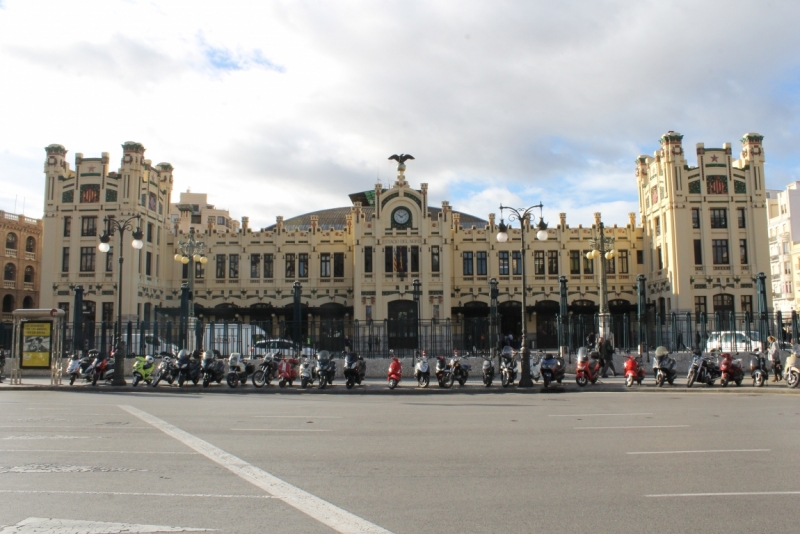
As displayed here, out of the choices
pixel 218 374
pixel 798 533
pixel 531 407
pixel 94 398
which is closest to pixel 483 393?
pixel 531 407

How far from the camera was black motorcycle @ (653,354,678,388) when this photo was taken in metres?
22.2

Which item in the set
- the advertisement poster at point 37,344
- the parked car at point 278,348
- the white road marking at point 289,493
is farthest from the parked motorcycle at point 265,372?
the white road marking at point 289,493

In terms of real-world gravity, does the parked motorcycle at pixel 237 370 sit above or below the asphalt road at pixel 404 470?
above

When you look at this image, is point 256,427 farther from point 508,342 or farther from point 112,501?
point 508,342

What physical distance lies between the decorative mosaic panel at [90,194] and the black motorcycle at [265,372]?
1322 inches

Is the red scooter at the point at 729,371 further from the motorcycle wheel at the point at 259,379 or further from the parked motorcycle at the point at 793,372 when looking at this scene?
the motorcycle wheel at the point at 259,379

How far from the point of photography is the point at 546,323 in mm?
51906

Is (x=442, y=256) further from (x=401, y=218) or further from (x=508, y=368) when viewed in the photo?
(x=508, y=368)

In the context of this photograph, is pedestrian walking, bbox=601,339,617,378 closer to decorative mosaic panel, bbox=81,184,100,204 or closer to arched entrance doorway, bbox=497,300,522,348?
arched entrance doorway, bbox=497,300,522,348

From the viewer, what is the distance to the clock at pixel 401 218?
5084 centimetres

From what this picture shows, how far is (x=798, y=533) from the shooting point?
5852 mm

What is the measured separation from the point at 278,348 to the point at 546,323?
29808mm

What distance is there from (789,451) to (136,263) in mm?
46821

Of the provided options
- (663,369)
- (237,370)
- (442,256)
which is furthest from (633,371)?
(442,256)
